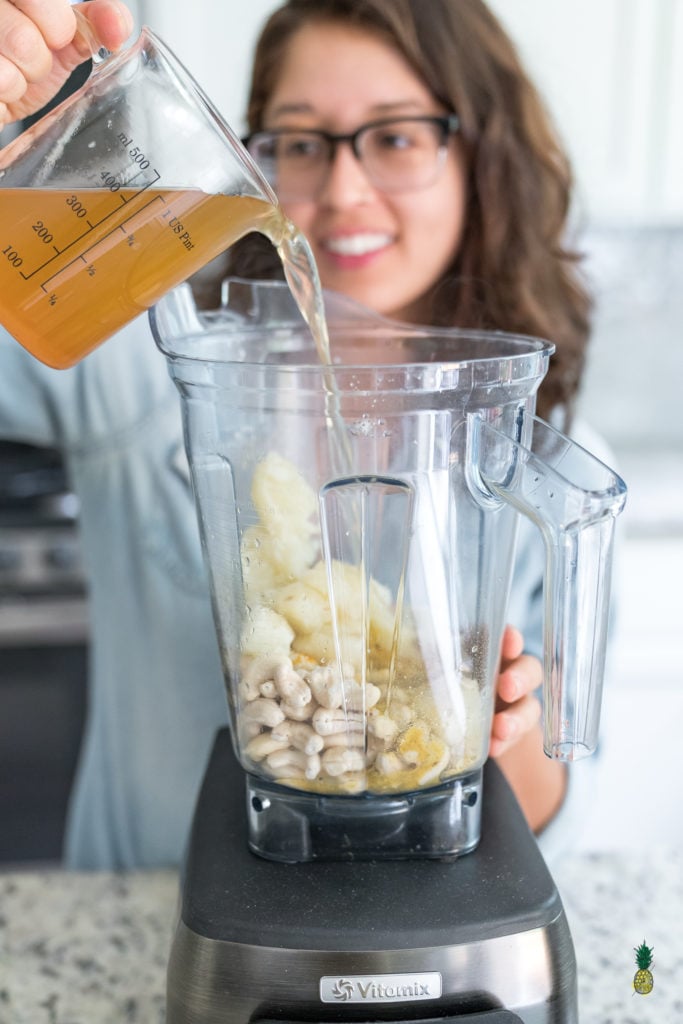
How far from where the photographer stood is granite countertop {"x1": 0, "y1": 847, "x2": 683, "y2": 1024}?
570 millimetres

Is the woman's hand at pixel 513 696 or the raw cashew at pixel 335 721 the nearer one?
the raw cashew at pixel 335 721

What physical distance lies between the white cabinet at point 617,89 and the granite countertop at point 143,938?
1304 millimetres

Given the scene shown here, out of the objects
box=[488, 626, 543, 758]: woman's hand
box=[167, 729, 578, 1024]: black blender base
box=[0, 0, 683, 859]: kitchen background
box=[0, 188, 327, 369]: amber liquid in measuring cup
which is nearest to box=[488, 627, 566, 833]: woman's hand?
box=[488, 626, 543, 758]: woman's hand

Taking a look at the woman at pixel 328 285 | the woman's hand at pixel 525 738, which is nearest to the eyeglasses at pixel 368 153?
the woman at pixel 328 285

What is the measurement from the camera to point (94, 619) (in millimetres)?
1094

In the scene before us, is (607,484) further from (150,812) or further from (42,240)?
(150,812)

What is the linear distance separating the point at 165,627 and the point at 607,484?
0.67 m

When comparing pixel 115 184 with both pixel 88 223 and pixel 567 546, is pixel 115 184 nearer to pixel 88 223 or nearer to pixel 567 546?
pixel 88 223

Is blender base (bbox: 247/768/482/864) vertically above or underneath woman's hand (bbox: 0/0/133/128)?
underneath

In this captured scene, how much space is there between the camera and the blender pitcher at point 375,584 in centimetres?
47

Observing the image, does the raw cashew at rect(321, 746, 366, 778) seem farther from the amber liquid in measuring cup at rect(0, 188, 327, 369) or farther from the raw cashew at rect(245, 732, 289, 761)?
the amber liquid in measuring cup at rect(0, 188, 327, 369)

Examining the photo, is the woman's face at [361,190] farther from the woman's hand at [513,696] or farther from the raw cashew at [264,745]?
the raw cashew at [264,745]

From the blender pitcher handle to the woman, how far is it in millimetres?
339

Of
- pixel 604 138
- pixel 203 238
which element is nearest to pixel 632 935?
pixel 203 238
